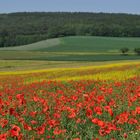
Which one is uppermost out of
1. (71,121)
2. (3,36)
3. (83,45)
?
(71,121)

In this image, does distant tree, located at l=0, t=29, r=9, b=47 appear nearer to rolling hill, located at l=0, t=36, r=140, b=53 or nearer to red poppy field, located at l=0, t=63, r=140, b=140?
rolling hill, located at l=0, t=36, r=140, b=53

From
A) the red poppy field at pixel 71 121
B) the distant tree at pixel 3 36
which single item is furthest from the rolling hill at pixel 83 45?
the red poppy field at pixel 71 121

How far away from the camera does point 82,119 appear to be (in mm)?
7020

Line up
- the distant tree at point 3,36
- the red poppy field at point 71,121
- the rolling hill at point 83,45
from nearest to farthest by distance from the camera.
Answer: the red poppy field at point 71,121 → the rolling hill at point 83,45 → the distant tree at point 3,36

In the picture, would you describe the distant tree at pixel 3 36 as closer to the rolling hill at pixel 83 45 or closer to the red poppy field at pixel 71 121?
the rolling hill at pixel 83 45

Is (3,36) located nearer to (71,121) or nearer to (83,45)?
(83,45)

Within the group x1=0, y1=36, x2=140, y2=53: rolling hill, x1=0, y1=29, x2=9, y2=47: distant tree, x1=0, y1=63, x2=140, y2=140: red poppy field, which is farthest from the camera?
x1=0, y1=29, x2=9, y2=47: distant tree

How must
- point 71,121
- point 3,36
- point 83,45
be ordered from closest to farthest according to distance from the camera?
point 71,121 < point 83,45 < point 3,36

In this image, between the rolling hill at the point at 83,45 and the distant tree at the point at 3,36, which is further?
the distant tree at the point at 3,36

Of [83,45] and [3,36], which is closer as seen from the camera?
[83,45]

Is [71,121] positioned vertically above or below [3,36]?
above

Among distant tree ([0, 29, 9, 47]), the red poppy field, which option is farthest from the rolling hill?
the red poppy field

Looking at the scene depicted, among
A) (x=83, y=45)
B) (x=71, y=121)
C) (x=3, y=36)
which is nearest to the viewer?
(x=71, y=121)

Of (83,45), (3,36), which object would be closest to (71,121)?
(83,45)
